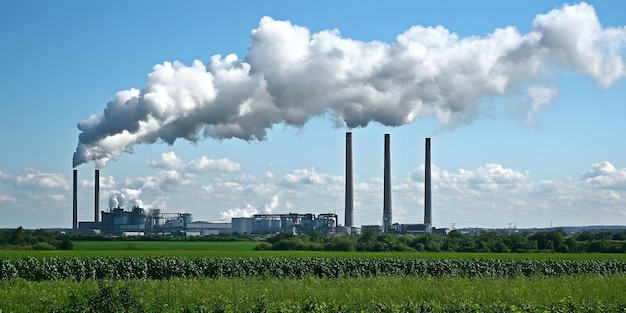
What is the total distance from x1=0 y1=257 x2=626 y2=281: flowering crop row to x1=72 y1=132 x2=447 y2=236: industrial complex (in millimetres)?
48217

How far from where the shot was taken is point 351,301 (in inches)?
884

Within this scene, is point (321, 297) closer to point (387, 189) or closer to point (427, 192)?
point (387, 189)

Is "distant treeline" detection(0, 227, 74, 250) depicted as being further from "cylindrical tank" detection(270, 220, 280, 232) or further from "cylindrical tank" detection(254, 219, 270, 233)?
"cylindrical tank" detection(270, 220, 280, 232)

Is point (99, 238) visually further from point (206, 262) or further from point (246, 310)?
point (246, 310)

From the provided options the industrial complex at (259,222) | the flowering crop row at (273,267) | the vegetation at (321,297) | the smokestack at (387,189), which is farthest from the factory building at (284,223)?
the vegetation at (321,297)

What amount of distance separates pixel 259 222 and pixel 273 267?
317ft

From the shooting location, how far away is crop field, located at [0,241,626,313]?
2047cm

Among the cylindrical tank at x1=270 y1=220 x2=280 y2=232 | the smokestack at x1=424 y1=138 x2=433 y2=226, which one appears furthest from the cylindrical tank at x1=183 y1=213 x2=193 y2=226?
the smokestack at x1=424 y1=138 x2=433 y2=226

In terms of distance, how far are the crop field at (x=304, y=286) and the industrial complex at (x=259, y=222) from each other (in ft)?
161

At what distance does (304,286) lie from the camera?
28.7 metres

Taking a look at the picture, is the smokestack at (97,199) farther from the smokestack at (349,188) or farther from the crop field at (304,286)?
the crop field at (304,286)

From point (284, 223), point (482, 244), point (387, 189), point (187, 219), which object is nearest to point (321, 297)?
point (482, 244)

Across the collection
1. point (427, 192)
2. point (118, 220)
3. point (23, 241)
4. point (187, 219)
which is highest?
point (427, 192)

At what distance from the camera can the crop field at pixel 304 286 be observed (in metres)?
20.5
